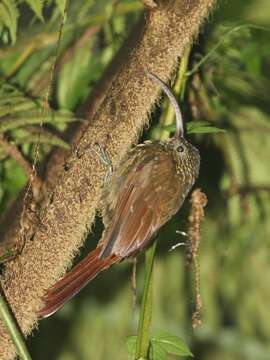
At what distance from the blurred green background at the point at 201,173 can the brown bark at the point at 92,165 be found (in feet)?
1.67

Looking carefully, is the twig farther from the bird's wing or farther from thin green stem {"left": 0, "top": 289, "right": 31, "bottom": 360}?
thin green stem {"left": 0, "top": 289, "right": 31, "bottom": 360}

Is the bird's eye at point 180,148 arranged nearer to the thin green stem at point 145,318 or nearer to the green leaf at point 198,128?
the green leaf at point 198,128

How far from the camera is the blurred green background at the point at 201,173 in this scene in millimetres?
1890

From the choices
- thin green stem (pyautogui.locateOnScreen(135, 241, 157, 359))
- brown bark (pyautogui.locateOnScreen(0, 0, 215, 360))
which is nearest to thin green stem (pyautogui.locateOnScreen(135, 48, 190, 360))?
thin green stem (pyautogui.locateOnScreen(135, 241, 157, 359))

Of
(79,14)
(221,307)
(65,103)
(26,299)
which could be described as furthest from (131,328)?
(26,299)

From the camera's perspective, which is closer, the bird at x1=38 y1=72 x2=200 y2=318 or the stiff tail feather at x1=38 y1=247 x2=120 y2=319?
the stiff tail feather at x1=38 y1=247 x2=120 y2=319

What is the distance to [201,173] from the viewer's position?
2188 millimetres

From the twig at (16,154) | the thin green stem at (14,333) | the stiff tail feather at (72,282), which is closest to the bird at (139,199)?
the stiff tail feather at (72,282)

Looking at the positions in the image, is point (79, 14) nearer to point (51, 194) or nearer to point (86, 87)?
point (86, 87)

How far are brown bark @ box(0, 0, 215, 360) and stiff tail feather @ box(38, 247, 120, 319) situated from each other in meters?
0.02

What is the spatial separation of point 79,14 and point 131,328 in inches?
38.2

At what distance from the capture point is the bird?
1336 mm

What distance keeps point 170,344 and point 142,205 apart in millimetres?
286

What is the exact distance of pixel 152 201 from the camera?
143cm
